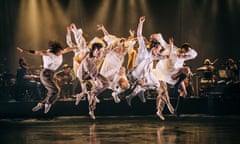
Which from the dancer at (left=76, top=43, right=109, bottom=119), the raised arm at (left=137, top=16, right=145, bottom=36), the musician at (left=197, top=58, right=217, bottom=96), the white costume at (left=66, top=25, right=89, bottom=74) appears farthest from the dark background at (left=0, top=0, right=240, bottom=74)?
the dancer at (left=76, top=43, right=109, bottom=119)

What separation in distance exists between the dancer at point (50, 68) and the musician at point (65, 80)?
5.4 inches

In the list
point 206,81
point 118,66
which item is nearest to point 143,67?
point 118,66

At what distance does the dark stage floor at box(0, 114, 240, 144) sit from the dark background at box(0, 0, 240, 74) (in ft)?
6.59

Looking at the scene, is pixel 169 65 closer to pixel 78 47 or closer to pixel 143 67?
pixel 143 67

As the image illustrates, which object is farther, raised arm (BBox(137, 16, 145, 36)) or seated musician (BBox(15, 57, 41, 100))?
raised arm (BBox(137, 16, 145, 36))

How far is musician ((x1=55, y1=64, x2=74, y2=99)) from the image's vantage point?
12.9 meters

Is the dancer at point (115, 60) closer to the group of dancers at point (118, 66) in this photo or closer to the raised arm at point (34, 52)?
the group of dancers at point (118, 66)

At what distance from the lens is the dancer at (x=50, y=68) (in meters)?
12.9

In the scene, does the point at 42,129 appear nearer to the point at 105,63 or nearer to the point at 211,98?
the point at 105,63

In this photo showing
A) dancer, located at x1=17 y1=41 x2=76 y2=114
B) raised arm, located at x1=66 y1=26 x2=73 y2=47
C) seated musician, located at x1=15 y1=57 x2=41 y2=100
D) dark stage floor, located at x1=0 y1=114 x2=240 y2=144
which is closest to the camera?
dark stage floor, located at x1=0 y1=114 x2=240 y2=144

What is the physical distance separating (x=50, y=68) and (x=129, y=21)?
8.49 ft

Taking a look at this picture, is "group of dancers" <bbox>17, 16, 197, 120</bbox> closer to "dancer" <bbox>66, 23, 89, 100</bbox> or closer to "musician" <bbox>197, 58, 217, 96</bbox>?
"dancer" <bbox>66, 23, 89, 100</bbox>

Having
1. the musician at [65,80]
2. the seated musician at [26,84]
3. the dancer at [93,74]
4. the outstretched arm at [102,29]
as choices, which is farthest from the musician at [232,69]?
the seated musician at [26,84]

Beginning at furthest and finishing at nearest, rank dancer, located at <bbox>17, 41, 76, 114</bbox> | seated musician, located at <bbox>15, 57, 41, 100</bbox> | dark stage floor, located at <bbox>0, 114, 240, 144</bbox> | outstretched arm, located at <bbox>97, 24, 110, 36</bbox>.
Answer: outstretched arm, located at <bbox>97, 24, 110, 36</bbox>, dancer, located at <bbox>17, 41, 76, 114</bbox>, seated musician, located at <bbox>15, 57, 41, 100</bbox>, dark stage floor, located at <bbox>0, 114, 240, 144</bbox>
